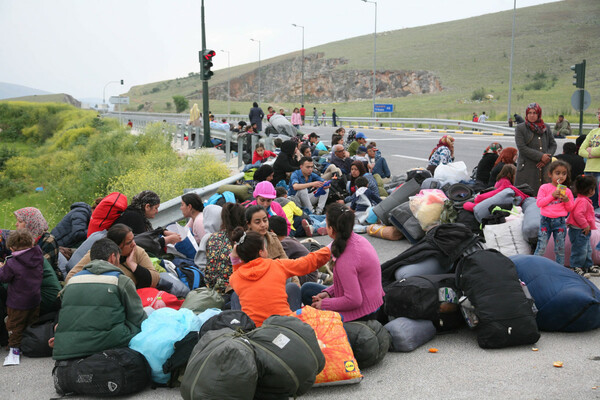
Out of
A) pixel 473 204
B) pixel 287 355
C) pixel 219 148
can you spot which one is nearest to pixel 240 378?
pixel 287 355

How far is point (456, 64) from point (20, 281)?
358 ft

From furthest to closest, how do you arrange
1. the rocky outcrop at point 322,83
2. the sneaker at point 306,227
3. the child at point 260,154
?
1. the rocky outcrop at point 322,83
2. the child at point 260,154
3. the sneaker at point 306,227

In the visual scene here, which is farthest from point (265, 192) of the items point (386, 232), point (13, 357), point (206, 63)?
point (206, 63)

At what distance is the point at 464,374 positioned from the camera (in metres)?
5.12

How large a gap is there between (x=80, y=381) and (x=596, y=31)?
365ft

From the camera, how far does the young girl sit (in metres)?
5.56

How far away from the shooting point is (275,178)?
13383mm

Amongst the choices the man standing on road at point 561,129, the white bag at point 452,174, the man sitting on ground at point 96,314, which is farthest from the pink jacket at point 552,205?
the man standing on road at point 561,129

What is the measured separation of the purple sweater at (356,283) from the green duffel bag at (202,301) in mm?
1238

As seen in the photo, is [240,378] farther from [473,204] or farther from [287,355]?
[473,204]

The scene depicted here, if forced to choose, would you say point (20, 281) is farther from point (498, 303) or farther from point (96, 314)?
point (498, 303)

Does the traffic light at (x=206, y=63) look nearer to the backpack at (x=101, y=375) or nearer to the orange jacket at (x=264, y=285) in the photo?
the orange jacket at (x=264, y=285)

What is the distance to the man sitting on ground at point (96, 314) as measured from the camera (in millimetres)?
5230

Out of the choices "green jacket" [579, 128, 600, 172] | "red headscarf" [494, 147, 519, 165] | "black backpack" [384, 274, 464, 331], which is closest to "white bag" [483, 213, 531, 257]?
"green jacket" [579, 128, 600, 172]
